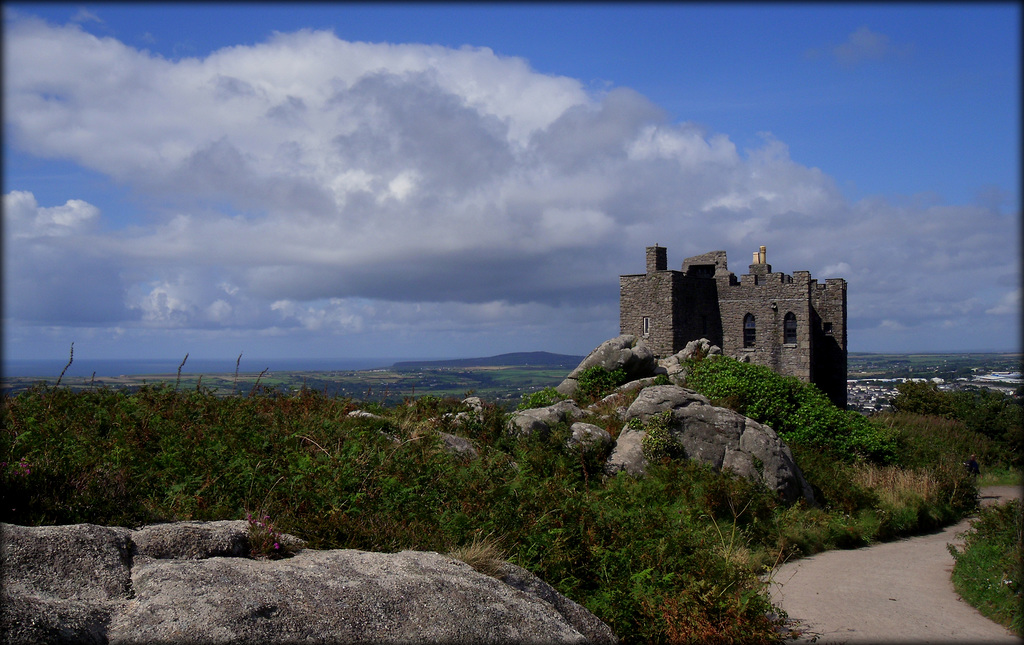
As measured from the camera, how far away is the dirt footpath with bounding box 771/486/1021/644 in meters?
8.53

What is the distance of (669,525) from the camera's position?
9.75 metres

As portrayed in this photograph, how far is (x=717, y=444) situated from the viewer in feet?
48.4

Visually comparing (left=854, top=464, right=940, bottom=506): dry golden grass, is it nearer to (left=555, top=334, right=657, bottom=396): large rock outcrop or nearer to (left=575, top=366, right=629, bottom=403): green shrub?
Result: (left=555, top=334, right=657, bottom=396): large rock outcrop

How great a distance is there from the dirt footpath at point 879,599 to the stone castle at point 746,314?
22.7 metres

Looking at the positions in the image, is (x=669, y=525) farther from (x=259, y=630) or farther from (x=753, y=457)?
(x=259, y=630)

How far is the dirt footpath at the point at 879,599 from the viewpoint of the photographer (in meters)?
8.53

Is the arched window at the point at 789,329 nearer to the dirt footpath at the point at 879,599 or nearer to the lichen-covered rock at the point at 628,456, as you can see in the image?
the dirt footpath at the point at 879,599

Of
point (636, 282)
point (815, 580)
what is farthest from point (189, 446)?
point (636, 282)

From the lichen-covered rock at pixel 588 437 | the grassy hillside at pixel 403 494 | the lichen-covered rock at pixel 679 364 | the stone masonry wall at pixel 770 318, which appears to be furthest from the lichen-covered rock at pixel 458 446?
the stone masonry wall at pixel 770 318

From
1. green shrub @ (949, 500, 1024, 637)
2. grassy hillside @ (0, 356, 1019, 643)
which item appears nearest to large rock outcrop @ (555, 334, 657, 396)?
grassy hillside @ (0, 356, 1019, 643)

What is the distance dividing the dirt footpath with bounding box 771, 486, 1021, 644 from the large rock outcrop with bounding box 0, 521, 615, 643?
5.36 meters

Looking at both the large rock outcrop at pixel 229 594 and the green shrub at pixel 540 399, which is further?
the green shrub at pixel 540 399

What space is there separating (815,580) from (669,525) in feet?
10.6

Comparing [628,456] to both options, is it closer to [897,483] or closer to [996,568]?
[996,568]
